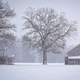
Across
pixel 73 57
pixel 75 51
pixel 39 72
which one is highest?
pixel 75 51

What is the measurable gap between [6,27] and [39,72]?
3.89ft

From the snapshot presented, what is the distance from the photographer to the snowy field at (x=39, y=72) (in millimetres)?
4102

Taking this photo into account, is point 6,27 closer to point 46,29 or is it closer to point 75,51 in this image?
point 46,29

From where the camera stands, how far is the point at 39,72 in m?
4.13

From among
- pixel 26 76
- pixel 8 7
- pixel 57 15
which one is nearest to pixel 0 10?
pixel 8 7

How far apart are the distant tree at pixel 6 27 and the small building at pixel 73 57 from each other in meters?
1.22

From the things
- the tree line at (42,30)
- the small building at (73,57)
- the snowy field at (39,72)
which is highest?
the tree line at (42,30)

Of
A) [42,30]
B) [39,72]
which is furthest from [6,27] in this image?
[39,72]

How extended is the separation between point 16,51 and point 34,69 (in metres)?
0.54

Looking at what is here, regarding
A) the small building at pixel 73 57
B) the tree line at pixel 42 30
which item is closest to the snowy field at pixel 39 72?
the small building at pixel 73 57

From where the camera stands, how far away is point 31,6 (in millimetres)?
4156

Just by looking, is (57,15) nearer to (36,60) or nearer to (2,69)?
(36,60)

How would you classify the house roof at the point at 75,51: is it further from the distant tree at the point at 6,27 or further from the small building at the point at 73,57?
the distant tree at the point at 6,27

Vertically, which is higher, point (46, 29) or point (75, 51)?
point (46, 29)
